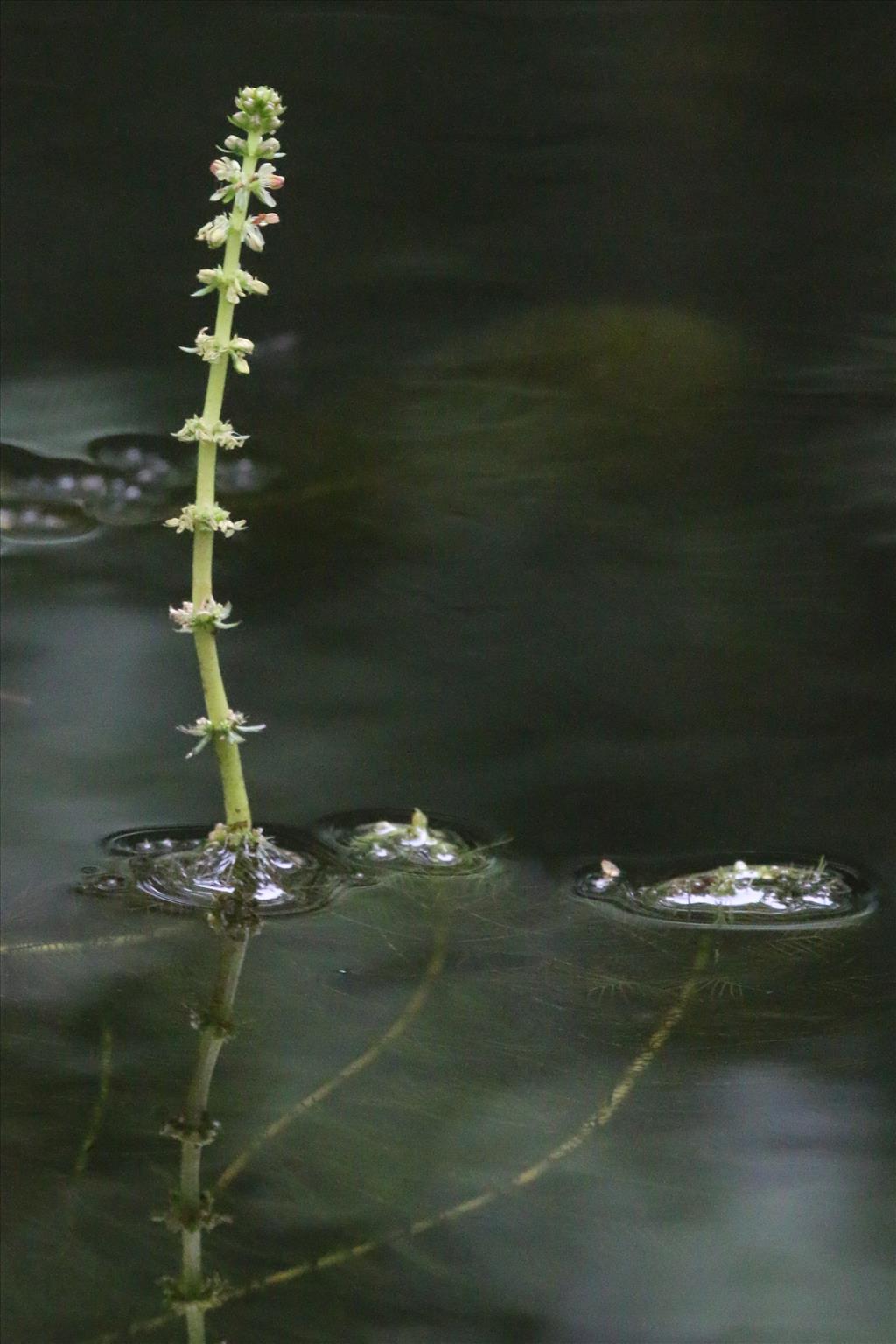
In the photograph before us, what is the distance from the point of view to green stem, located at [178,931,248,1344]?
34.0 inches

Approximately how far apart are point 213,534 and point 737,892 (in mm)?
588

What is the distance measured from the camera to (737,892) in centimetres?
138

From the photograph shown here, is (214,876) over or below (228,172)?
below

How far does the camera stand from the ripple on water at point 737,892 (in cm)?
133

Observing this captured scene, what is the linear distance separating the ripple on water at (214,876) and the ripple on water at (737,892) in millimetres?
259

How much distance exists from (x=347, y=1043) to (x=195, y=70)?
2.91m

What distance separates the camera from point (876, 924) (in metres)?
1.33

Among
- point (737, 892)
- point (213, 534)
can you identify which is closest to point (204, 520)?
point (213, 534)

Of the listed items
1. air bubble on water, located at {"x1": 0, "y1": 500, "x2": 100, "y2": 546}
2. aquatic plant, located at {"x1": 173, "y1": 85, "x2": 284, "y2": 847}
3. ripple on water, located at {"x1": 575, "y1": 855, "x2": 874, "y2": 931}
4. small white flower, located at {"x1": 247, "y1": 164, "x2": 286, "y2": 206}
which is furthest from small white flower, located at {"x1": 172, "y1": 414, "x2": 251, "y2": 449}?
air bubble on water, located at {"x1": 0, "y1": 500, "x2": 100, "y2": 546}

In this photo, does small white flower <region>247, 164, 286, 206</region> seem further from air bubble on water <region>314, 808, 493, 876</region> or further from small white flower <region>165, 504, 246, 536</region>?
air bubble on water <region>314, 808, 493, 876</region>

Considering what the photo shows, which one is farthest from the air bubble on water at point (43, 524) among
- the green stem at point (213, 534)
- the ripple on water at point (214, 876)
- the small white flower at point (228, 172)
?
the small white flower at point (228, 172)

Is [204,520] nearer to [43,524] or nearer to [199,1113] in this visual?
[199,1113]

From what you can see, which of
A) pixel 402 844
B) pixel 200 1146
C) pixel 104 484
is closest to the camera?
pixel 200 1146

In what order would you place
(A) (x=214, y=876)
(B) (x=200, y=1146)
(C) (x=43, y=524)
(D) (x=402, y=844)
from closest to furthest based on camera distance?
1. (B) (x=200, y=1146)
2. (A) (x=214, y=876)
3. (D) (x=402, y=844)
4. (C) (x=43, y=524)
